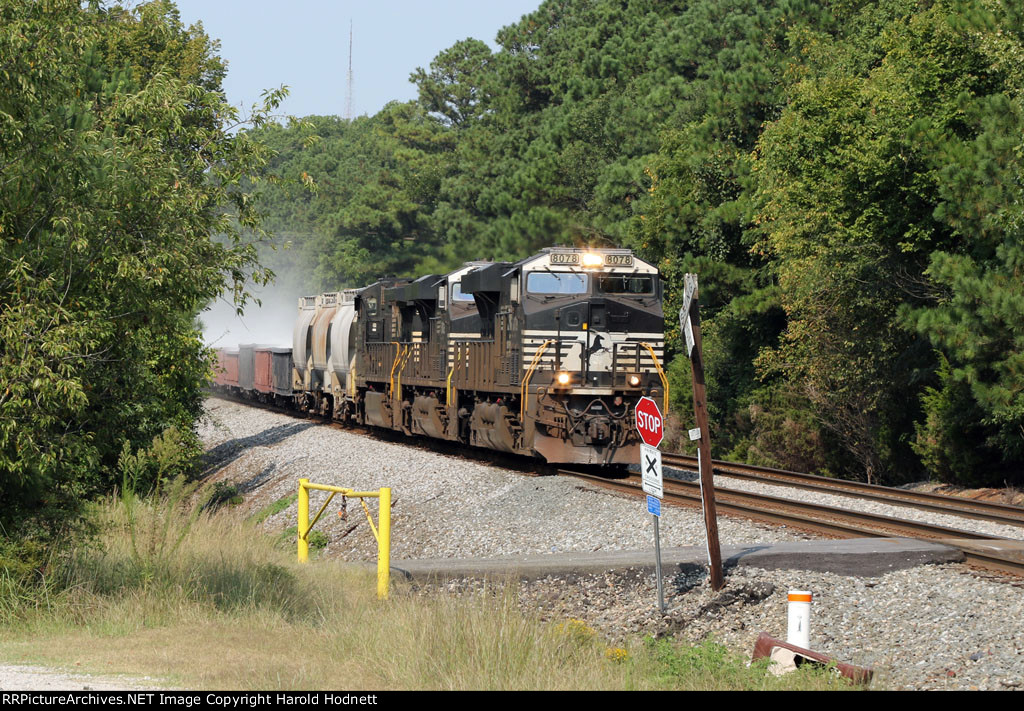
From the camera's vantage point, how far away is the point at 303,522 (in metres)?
14.5

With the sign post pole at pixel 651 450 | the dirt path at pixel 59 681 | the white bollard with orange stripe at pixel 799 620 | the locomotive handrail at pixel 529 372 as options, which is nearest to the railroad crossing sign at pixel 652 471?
the sign post pole at pixel 651 450

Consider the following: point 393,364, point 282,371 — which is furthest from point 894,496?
point 282,371

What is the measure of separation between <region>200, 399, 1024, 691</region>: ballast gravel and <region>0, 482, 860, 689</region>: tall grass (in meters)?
1.01

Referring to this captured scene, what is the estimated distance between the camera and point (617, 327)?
64.9ft

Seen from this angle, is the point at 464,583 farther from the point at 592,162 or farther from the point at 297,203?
the point at 297,203

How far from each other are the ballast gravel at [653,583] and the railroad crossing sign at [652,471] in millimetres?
1123

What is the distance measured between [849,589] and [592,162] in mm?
37535

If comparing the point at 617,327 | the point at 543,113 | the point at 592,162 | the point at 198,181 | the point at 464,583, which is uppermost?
the point at 543,113

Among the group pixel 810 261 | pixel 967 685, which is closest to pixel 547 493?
pixel 967 685

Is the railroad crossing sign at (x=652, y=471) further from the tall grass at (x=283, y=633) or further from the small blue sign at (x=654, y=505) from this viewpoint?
the tall grass at (x=283, y=633)

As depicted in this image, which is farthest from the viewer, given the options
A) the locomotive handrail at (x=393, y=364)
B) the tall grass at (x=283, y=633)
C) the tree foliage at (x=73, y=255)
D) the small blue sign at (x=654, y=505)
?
the locomotive handrail at (x=393, y=364)

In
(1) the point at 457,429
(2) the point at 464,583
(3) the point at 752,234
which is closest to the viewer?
(2) the point at 464,583

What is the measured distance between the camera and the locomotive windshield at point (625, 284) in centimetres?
2011
